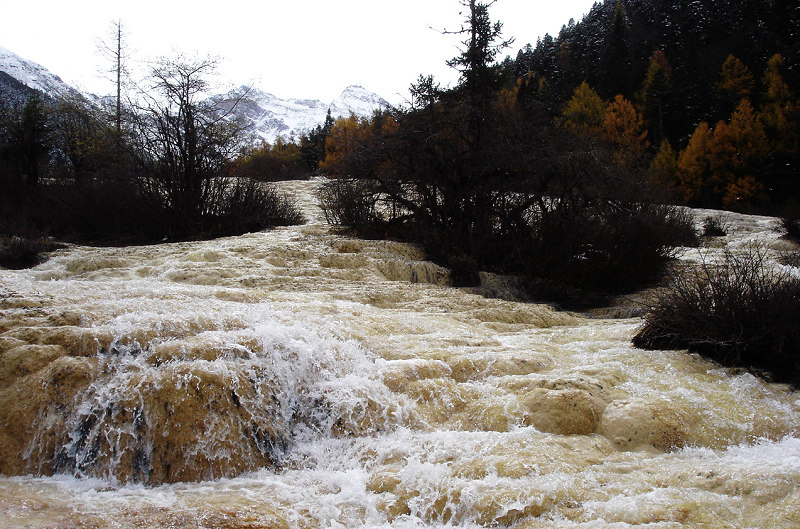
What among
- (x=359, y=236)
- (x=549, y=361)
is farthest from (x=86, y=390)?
(x=359, y=236)

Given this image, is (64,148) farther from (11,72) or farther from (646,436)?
(11,72)

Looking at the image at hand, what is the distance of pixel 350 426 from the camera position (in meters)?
3.83

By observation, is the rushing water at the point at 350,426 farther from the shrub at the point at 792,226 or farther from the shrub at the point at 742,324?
the shrub at the point at 792,226

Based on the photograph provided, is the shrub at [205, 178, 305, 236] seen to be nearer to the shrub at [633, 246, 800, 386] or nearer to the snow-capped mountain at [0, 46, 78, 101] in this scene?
the shrub at [633, 246, 800, 386]

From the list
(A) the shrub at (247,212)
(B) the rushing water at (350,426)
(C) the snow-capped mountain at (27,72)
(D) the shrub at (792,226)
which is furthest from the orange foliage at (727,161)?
(C) the snow-capped mountain at (27,72)

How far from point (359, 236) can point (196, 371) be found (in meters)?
8.85

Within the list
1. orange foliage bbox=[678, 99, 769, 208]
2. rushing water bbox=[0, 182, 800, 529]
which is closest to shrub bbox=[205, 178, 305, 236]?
rushing water bbox=[0, 182, 800, 529]

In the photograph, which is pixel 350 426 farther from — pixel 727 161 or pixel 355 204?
pixel 727 161

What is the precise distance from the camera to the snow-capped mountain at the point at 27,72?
212ft

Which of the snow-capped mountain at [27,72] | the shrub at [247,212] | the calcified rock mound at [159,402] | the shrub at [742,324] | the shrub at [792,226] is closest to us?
the calcified rock mound at [159,402]

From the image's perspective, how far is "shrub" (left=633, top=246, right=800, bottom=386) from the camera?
4.33m

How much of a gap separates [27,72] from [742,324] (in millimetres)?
88335

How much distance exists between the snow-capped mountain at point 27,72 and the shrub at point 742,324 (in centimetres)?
7657

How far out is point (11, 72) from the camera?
6500cm
